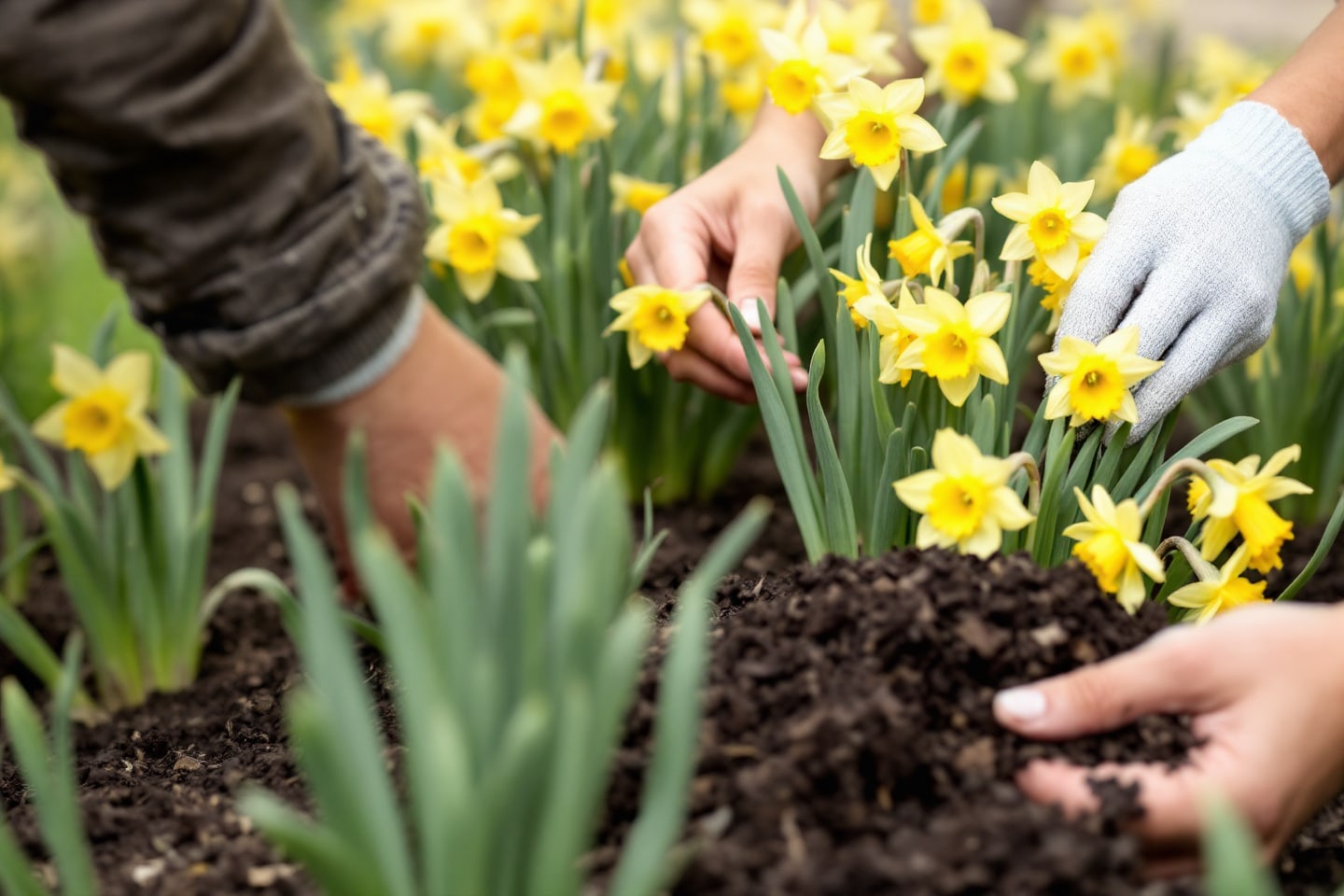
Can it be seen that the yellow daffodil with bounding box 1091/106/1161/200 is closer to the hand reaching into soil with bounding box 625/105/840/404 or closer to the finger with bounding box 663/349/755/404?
the hand reaching into soil with bounding box 625/105/840/404

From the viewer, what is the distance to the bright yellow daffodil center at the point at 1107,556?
1221mm

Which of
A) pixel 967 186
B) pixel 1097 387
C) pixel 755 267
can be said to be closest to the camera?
pixel 1097 387

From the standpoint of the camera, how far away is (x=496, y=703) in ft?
2.85

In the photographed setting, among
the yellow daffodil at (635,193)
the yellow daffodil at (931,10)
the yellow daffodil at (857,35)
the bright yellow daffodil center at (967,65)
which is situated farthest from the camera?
the yellow daffodil at (931,10)

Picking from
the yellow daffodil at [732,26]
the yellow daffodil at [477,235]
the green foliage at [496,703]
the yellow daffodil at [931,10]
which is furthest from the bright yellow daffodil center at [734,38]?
the green foliage at [496,703]

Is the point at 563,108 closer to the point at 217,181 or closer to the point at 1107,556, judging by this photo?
the point at 217,181

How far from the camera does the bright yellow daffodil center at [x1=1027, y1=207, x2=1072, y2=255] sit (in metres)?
1.46

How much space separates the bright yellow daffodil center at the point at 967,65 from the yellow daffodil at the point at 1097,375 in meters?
0.97

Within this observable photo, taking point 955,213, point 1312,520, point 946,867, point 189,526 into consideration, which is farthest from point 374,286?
point 1312,520

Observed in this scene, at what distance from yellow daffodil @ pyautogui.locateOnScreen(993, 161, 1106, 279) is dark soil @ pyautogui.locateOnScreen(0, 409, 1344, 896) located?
0.45 metres

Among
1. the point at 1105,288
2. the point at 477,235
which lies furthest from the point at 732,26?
the point at 1105,288

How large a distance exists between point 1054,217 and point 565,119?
96cm

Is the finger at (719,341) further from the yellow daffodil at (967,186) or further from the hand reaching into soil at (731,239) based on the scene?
the yellow daffodil at (967,186)

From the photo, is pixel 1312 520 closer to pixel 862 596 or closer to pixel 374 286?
pixel 862 596
